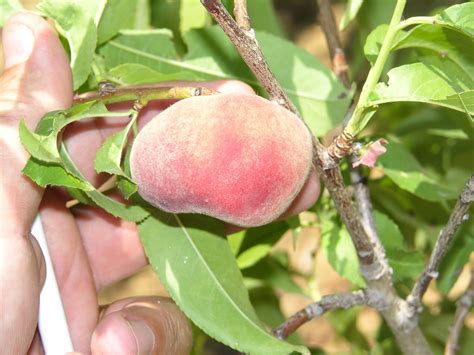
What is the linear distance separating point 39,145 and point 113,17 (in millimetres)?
263

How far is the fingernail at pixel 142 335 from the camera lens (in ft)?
2.94

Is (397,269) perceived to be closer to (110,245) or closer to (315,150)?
(315,150)

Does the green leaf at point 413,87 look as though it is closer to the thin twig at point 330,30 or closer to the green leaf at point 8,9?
the thin twig at point 330,30

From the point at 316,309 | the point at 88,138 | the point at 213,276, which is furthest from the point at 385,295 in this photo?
the point at 88,138

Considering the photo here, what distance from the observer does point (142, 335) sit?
35.7 inches

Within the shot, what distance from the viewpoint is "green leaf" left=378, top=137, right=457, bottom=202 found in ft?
3.13

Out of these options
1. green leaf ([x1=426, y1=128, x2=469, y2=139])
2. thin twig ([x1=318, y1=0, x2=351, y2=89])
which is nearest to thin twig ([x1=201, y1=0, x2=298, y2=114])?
thin twig ([x1=318, y1=0, x2=351, y2=89])

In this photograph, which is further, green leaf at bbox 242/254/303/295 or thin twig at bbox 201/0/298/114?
green leaf at bbox 242/254/303/295

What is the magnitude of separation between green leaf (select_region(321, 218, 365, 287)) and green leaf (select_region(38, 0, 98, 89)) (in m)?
0.37

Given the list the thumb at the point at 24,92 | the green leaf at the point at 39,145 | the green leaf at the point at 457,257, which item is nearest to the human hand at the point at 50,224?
the thumb at the point at 24,92

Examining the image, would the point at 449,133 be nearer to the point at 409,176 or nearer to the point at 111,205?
the point at 409,176

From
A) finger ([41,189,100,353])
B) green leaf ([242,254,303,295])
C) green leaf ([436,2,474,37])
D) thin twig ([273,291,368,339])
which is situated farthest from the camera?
green leaf ([242,254,303,295])

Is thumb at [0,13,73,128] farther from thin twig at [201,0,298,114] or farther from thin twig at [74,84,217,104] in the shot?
thin twig at [201,0,298,114]

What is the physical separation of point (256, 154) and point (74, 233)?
45 centimetres
